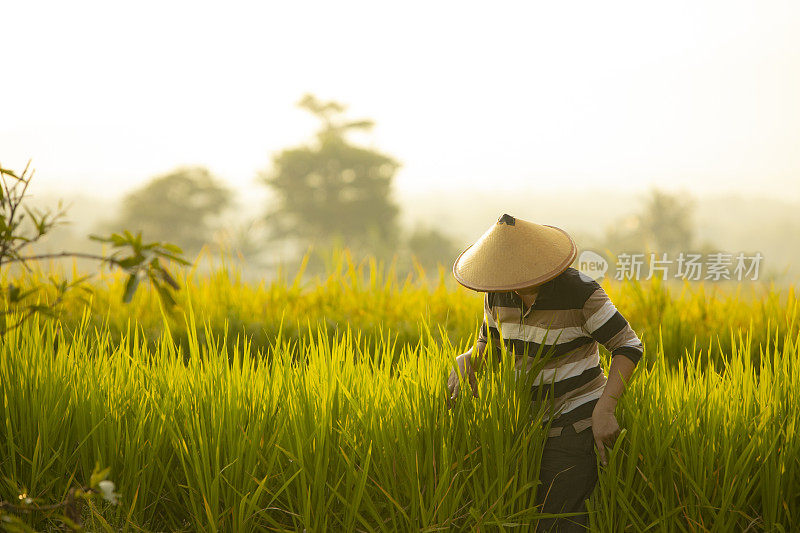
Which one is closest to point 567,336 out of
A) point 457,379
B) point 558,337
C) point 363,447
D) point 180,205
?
point 558,337

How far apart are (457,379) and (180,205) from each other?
3281 cm

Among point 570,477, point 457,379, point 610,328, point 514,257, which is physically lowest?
point 570,477

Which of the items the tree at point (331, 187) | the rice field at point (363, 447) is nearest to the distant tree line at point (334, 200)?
the tree at point (331, 187)

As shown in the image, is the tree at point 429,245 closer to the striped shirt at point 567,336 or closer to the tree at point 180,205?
the tree at point 180,205

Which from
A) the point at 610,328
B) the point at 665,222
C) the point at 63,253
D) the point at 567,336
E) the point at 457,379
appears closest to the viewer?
the point at 63,253

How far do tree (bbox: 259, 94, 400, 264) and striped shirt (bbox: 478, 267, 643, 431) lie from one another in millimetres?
28767

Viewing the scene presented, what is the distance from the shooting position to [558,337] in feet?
8.73

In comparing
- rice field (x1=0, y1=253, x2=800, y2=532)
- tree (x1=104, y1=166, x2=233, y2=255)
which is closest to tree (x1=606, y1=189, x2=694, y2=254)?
tree (x1=104, y1=166, x2=233, y2=255)

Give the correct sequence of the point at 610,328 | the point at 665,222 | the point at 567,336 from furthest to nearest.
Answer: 1. the point at 665,222
2. the point at 567,336
3. the point at 610,328

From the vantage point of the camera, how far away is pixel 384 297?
253 inches

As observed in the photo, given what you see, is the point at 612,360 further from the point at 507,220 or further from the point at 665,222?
the point at 665,222

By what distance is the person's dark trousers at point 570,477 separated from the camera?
9.11 ft

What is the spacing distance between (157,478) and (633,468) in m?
1.95

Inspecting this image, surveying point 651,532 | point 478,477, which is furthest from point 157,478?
point 651,532
